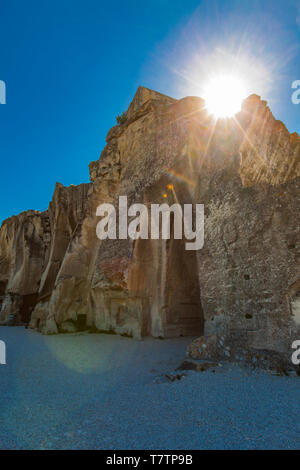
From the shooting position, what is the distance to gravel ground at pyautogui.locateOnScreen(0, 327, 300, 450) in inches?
96.5

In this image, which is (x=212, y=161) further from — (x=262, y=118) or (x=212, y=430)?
(x=212, y=430)

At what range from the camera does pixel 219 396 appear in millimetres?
3539

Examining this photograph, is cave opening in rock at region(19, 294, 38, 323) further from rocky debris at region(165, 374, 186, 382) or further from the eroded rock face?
rocky debris at region(165, 374, 186, 382)

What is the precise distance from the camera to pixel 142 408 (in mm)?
3221

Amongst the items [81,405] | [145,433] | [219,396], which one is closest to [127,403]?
[81,405]

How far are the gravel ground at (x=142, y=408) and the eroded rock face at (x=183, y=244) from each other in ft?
5.24

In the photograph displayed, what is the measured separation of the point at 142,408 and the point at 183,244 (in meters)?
7.07

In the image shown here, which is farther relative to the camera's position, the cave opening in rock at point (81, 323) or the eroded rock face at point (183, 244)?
the cave opening in rock at point (81, 323)

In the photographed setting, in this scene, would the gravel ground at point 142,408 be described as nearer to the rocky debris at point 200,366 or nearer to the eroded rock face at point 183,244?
the rocky debris at point 200,366

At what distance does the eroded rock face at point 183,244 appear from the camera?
541cm

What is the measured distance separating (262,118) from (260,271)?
12.9ft

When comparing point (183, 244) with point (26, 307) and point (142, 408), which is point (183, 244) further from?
point (26, 307)

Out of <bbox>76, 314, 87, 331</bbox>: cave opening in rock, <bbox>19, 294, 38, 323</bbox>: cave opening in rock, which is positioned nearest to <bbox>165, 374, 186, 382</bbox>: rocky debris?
<bbox>76, 314, 87, 331</bbox>: cave opening in rock

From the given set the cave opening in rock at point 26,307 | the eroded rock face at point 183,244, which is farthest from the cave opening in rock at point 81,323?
the cave opening in rock at point 26,307
